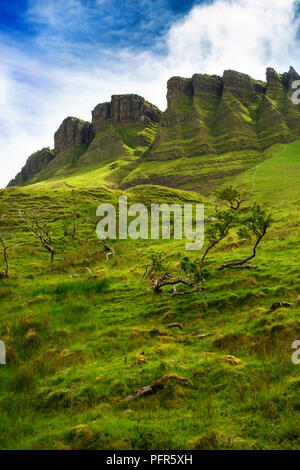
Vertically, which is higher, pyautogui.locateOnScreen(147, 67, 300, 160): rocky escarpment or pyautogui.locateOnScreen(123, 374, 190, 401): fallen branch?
pyautogui.locateOnScreen(147, 67, 300, 160): rocky escarpment

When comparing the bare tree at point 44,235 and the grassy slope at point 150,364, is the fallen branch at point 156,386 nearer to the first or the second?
the grassy slope at point 150,364

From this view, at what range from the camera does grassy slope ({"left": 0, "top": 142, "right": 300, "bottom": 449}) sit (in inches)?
290

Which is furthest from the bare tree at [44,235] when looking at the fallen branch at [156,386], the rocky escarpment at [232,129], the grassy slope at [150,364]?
the rocky escarpment at [232,129]

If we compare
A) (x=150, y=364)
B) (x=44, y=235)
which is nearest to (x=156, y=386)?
(x=150, y=364)

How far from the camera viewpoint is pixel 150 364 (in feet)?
35.3

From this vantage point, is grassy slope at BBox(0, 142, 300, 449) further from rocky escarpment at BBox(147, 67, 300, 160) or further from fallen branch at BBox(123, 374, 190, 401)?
rocky escarpment at BBox(147, 67, 300, 160)

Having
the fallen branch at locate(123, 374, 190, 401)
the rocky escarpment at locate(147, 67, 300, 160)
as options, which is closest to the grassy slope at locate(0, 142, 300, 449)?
the fallen branch at locate(123, 374, 190, 401)

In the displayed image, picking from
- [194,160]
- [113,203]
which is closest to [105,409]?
[113,203]

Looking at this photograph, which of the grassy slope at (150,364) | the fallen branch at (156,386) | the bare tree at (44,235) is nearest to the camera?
the grassy slope at (150,364)

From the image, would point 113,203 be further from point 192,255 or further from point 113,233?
point 192,255

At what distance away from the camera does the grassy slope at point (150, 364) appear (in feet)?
24.2

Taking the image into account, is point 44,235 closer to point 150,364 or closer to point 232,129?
point 150,364

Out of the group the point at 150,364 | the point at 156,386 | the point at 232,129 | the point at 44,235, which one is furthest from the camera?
the point at 232,129

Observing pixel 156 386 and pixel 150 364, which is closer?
pixel 156 386
